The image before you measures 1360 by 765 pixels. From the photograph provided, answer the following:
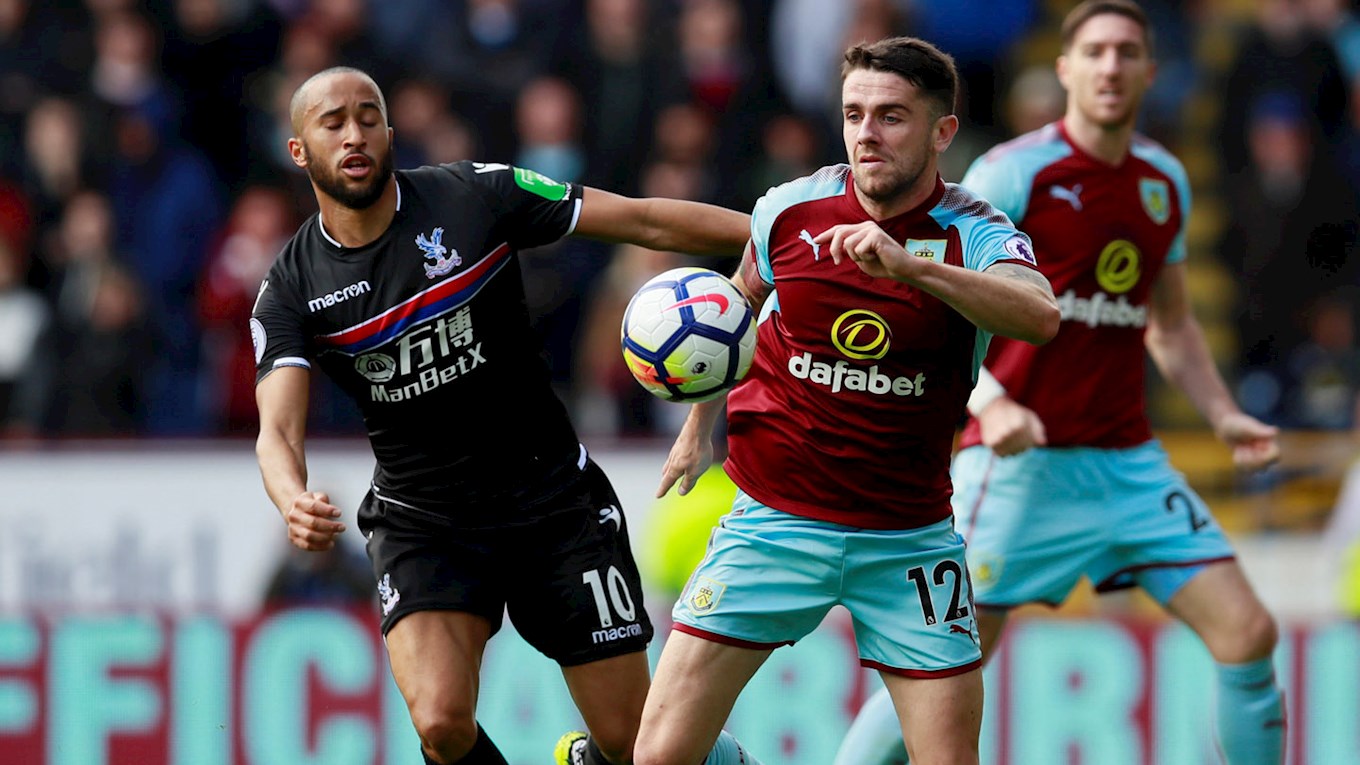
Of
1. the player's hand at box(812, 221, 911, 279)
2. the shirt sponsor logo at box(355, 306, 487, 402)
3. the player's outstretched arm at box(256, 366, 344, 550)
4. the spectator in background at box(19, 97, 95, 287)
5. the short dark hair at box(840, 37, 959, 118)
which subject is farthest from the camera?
the spectator in background at box(19, 97, 95, 287)

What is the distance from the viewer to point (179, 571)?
37.2 ft

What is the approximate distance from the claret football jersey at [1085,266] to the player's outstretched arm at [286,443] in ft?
8.22

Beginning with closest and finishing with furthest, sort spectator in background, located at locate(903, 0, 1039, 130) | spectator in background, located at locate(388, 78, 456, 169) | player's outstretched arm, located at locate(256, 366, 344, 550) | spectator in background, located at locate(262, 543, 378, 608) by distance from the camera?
1. player's outstretched arm, located at locate(256, 366, 344, 550)
2. spectator in background, located at locate(262, 543, 378, 608)
3. spectator in background, located at locate(388, 78, 456, 169)
4. spectator in background, located at locate(903, 0, 1039, 130)

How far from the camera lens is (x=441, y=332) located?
20.3 feet

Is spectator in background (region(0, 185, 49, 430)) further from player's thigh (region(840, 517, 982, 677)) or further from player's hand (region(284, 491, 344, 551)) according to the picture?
player's thigh (region(840, 517, 982, 677))

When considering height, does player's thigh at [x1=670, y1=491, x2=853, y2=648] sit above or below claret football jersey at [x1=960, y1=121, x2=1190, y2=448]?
below

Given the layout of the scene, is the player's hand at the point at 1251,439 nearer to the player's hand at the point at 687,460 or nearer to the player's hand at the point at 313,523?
the player's hand at the point at 687,460

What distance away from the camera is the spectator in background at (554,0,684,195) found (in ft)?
41.9

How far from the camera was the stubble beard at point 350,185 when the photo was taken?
A: 611 cm

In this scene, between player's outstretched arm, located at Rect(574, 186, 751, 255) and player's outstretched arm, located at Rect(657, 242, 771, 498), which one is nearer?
player's outstretched arm, located at Rect(657, 242, 771, 498)

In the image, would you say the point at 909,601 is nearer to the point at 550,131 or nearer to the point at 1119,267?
the point at 1119,267

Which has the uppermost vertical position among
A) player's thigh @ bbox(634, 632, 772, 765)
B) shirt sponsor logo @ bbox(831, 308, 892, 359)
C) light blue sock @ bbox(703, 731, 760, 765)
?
shirt sponsor logo @ bbox(831, 308, 892, 359)

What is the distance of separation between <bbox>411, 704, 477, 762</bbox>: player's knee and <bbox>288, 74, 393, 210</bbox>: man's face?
5.32 ft

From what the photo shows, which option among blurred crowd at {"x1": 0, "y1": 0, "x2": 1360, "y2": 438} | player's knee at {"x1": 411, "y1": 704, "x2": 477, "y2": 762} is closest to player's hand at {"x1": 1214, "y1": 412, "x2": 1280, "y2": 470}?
player's knee at {"x1": 411, "y1": 704, "x2": 477, "y2": 762}
